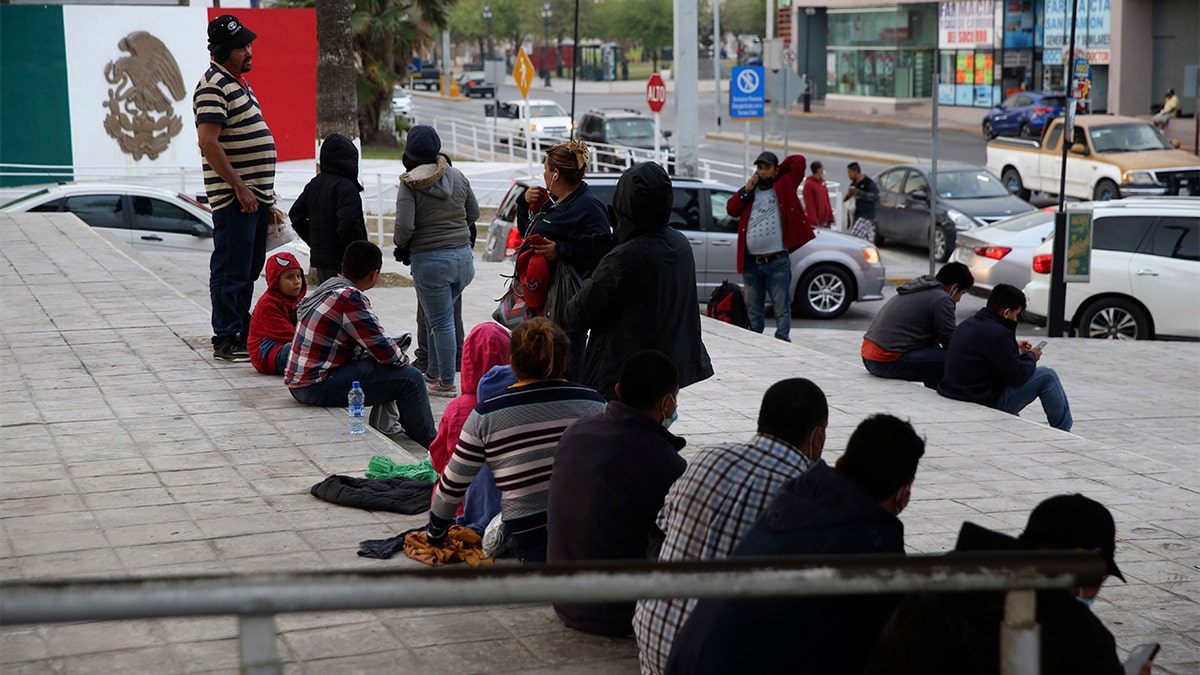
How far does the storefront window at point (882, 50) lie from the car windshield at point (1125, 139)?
2548 cm

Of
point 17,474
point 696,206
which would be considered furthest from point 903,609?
point 696,206

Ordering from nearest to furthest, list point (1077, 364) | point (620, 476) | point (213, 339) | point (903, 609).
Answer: point (903, 609) → point (620, 476) → point (213, 339) → point (1077, 364)

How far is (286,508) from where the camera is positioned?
5980 millimetres

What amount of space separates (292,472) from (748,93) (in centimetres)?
1744

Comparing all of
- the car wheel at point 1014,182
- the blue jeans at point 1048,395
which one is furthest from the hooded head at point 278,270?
the car wheel at point 1014,182

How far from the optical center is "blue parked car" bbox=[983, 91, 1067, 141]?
1569 inches

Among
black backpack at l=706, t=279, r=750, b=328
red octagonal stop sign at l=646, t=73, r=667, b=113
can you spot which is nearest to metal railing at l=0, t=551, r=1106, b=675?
black backpack at l=706, t=279, r=750, b=328

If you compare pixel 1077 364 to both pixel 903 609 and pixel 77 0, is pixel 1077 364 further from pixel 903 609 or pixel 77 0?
pixel 77 0

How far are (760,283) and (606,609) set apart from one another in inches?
329

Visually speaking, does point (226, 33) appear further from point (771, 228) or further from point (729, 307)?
point (729, 307)

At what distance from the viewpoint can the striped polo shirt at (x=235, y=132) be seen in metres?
8.08

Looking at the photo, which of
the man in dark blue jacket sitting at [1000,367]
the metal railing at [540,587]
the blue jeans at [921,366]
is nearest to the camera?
the metal railing at [540,587]

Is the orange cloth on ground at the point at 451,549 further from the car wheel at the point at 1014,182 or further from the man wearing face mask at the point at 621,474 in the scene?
the car wheel at the point at 1014,182

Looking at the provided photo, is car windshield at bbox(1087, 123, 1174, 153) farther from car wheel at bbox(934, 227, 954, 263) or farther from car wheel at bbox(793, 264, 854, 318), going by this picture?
car wheel at bbox(793, 264, 854, 318)
